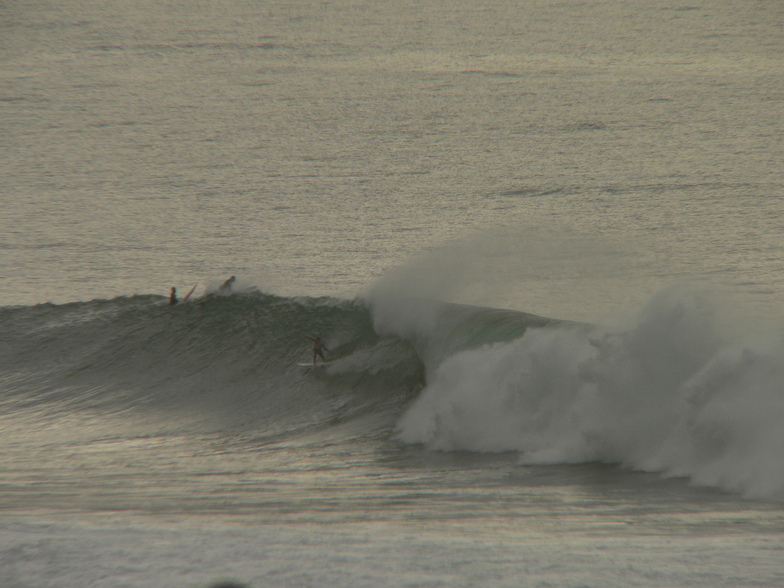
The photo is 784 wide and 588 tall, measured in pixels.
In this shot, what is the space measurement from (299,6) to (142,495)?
70774mm

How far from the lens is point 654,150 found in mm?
43281

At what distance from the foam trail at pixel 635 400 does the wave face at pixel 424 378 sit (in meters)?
0.02

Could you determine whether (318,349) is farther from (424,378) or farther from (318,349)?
(424,378)

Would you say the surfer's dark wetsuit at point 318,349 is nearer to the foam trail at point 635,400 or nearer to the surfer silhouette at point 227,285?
the foam trail at point 635,400

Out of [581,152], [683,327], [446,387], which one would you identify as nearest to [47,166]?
[581,152]

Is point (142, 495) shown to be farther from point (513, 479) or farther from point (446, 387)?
point (446, 387)

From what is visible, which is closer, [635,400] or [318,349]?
[635,400]

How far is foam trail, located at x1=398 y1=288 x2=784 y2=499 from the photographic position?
807cm

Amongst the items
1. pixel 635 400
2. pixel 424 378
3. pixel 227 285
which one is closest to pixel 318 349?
pixel 424 378

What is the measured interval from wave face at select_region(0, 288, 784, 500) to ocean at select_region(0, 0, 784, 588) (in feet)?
0.15

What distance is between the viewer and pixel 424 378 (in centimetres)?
1315

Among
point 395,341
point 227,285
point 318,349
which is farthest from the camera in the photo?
point 227,285

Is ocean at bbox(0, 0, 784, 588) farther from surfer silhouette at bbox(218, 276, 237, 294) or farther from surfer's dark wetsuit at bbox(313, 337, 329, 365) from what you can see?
surfer's dark wetsuit at bbox(313, 337, 329, 365)

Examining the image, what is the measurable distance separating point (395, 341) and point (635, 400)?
585cm
